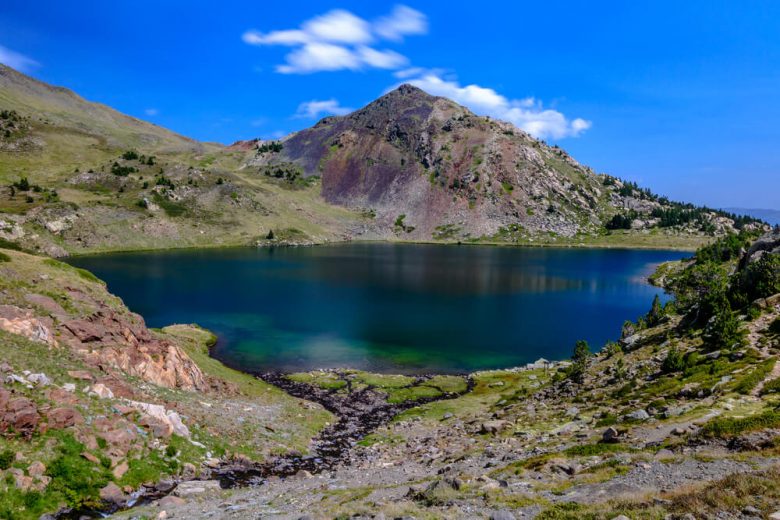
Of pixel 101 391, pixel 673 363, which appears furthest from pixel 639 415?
pixel 101 391

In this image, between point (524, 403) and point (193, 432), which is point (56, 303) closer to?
point (193, 432)

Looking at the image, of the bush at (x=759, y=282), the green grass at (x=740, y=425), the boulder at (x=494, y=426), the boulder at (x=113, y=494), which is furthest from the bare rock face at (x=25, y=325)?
the bush at (x=759, y=282)

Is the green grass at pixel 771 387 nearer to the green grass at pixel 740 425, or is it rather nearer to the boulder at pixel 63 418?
the green grass at pixel 740 425

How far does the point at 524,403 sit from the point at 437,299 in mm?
65916

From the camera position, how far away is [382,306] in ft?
327

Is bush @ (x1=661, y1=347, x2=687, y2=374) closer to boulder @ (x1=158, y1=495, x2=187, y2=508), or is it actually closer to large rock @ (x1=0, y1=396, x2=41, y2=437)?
boulder @ (x1=158, y1=495, x2=187, y2=508)

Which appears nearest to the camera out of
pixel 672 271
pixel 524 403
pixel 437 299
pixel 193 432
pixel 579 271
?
pixel 193 432

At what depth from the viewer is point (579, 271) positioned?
6329 inches

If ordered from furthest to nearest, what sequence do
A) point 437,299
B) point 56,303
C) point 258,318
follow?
point 437,299 < point 258,318 < point 56,303

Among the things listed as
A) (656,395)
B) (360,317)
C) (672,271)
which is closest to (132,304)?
(360,317)

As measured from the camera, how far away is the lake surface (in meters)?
69.7

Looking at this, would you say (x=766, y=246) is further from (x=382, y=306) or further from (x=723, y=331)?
(x=382, y=306)

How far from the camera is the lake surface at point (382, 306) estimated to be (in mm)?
69688

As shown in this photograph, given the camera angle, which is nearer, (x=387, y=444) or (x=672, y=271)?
(x=387, y=444)
